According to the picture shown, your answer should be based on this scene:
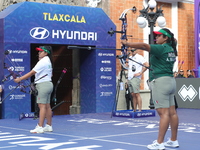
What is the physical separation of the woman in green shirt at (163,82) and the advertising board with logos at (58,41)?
538cm

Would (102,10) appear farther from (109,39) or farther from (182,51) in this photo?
(182,51)

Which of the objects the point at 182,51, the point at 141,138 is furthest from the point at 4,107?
the point at 182,51

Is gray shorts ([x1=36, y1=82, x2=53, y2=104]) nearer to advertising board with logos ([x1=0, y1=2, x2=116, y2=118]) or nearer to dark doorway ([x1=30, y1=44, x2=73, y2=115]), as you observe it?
advertising board with logos ([x1=0, y1=2, x2=116, y2=118])

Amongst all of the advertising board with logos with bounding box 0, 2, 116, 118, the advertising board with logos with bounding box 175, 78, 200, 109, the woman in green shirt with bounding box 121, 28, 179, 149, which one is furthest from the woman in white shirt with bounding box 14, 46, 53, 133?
the advertising board with logos with bounding box 175, 78, 200, 109

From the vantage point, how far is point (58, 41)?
13.9 metres

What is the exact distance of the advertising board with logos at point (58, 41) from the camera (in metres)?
12.8

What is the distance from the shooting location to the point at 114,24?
15305 mm

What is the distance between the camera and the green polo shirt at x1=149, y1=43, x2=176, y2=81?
6.81m

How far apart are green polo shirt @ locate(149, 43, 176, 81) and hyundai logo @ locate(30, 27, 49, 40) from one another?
691 cm

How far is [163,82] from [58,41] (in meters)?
7.45

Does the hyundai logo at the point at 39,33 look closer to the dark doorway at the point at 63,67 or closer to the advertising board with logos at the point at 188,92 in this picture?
the dark doorway at the point at 63,67

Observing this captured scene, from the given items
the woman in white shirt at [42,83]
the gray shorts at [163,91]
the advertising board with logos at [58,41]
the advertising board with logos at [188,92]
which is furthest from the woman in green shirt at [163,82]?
the advertising board with logos at [188,92]

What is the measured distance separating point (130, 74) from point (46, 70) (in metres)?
4.42

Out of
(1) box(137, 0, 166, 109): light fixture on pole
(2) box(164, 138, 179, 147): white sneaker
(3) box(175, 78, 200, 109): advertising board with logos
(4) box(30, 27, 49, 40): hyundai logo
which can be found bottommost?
A: (2) box(164, 138, 179, 147): white sneaker
